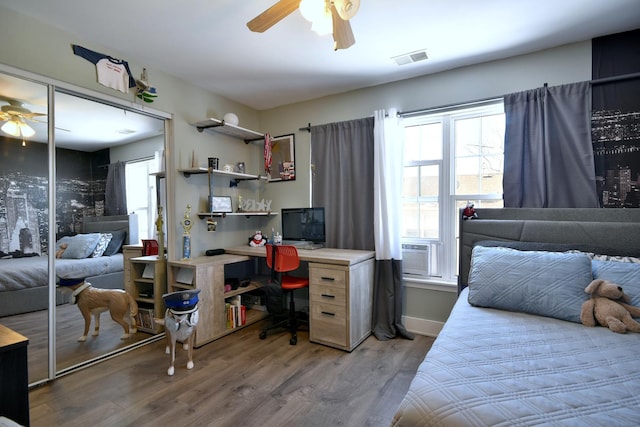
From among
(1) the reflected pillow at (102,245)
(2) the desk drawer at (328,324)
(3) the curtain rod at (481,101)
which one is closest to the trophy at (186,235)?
(1) the reflected pillow at (102,245)

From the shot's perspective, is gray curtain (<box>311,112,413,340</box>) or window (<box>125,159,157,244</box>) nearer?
window (<box>125,159,157,244</box>)

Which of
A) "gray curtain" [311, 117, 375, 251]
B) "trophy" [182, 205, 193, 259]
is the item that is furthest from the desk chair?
"trophy" [182, 205, 193, 259]

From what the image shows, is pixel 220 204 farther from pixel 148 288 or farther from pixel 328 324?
pixel 328 324

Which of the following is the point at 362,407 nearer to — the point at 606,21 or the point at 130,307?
the point at 130,307

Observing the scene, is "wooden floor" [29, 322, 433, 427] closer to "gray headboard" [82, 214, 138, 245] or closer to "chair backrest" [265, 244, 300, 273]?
"chair backrest" [265, 244, 300, 273]

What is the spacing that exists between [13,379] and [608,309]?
2.69 metres

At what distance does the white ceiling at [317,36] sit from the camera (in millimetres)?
1936

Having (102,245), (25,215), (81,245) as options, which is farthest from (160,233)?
(25,215)

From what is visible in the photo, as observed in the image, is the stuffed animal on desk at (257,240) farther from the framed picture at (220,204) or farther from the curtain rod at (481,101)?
the curtain rod at (481,101)

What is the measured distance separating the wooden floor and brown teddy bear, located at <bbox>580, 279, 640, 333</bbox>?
1180mm

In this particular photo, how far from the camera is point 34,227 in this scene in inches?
83.4

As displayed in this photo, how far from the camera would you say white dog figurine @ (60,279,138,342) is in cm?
238

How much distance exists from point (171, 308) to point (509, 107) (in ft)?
10.4

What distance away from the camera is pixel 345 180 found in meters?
3.29
